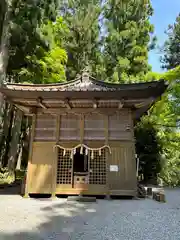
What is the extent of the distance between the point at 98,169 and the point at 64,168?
1.29 metres

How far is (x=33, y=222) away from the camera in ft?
13.9

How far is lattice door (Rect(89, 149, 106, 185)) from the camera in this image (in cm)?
771

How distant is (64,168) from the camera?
7.87 metres

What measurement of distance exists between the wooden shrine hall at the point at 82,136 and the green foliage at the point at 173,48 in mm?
16776

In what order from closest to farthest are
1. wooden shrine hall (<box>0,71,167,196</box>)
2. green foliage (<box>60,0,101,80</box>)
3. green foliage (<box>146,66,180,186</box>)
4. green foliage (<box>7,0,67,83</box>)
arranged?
wooden shrine hall (<box>0,71,167,196</box>) < green foliage (<box>7,0,67,83</box>) < green foliage (<box>146,66,180,186</box>) < green foliage (<box>60,0,101,80</box>)

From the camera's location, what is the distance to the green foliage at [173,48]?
72.6 ft

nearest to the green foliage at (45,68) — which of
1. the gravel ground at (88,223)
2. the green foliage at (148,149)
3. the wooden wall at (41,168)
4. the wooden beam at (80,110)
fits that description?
the wooden beam at (80,110)

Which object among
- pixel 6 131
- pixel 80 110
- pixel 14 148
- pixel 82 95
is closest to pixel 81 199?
pixel 80 110

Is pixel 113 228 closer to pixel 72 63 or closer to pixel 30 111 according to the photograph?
pixel 30 111

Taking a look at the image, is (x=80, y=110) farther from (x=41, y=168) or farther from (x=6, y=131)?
(x=6, y=131)

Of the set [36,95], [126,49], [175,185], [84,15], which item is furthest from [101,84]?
[84,15]

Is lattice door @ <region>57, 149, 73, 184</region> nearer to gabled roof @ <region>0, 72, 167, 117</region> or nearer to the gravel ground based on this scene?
the gravel ground

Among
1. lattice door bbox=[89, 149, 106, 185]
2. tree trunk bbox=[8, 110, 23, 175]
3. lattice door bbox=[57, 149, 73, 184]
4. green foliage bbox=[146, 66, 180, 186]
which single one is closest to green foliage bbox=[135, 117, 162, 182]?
green foliage bbox=[146, 66, 180, 186]

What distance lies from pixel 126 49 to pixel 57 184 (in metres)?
14.3
